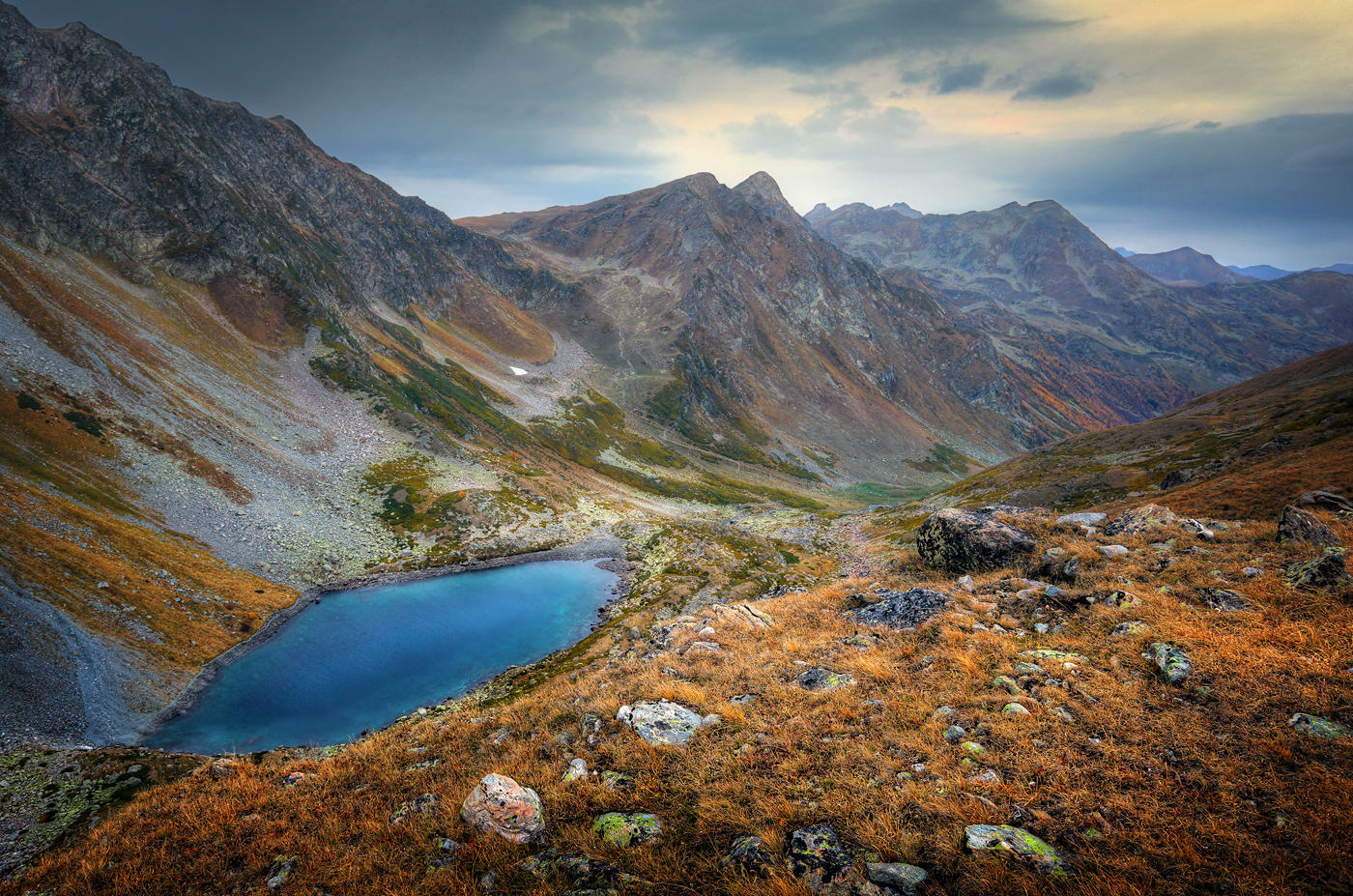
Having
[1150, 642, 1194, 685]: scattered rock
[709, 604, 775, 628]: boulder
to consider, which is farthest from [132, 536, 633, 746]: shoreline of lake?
[1150, 642, 1194, 685]: scattered rock

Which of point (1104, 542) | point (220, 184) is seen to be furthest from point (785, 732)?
point (220, 184)

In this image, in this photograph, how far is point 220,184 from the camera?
346 feet

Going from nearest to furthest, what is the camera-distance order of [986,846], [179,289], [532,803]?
[986,846] → [532,803] → [179,289]

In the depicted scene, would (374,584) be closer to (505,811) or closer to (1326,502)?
(505,811)

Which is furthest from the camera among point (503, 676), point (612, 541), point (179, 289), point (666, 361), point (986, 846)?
point (666, 361)

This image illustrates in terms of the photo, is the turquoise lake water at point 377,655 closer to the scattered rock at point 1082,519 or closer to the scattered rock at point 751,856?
the scattered rock at point 751,856

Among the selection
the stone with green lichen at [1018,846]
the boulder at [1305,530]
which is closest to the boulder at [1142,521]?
the boulder at [1305,530]

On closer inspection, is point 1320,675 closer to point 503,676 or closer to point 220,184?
point 503,676

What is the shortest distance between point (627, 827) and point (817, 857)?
3376mm

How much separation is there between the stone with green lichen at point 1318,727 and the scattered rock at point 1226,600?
5.80 m

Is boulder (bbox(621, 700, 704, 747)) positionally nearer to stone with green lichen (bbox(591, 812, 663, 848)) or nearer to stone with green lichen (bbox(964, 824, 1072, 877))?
stone with green lichen (bbox(591, 812, 663, 848))

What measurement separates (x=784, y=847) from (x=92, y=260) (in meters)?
123

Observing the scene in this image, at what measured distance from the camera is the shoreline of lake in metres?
32.5

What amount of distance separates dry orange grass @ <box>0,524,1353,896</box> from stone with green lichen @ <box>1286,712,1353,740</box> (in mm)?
200
